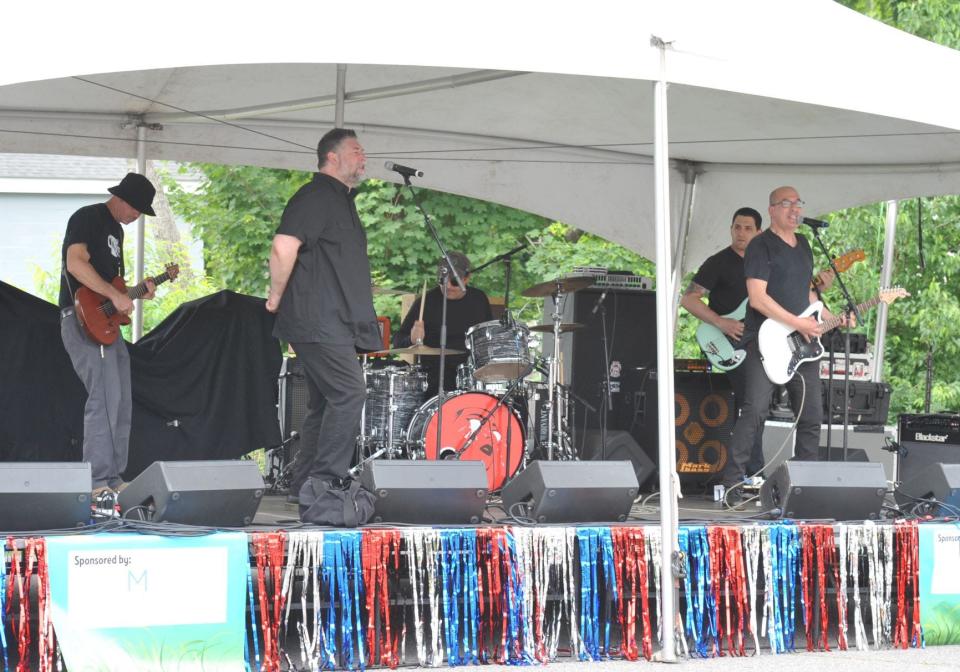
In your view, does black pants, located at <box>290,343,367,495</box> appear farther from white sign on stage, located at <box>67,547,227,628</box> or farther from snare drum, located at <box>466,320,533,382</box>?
snare drum, located at <box>466,320,533,382</box>

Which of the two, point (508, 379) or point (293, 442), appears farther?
point (293, 442)

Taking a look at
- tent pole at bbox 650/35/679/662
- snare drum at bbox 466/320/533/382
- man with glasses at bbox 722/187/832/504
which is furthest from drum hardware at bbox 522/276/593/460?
tent pole at bbox 650/35/679/662

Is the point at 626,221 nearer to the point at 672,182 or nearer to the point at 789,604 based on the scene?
the point at 672,182

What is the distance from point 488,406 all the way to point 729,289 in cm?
167

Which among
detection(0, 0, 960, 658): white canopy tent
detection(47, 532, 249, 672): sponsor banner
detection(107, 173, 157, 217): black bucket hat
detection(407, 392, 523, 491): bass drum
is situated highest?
detection(0, 0, 960, 658): white canopy tent

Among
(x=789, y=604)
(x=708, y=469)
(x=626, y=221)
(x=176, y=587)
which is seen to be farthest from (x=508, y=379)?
(x=176, y=587)

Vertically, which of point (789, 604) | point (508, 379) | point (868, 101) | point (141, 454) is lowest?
point (789, 604)

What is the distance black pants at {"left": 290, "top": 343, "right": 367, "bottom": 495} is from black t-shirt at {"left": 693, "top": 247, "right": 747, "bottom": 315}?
305 cm

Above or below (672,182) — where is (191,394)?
below

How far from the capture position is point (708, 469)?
7.82 metres

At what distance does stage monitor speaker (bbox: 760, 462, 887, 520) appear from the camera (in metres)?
5.41

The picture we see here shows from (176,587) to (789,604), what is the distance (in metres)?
2.63

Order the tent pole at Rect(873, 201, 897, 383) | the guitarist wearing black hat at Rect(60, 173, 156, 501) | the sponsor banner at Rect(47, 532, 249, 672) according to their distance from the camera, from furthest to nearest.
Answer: the tent pole at Rect(873, 201, 897, 383), the guitarist wearing black hat at Rect(60, 173, 156, 501), the sponsor banner at Rect(47, 532, 249, 672)

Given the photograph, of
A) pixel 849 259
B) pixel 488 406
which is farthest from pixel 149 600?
pixel 849 259
